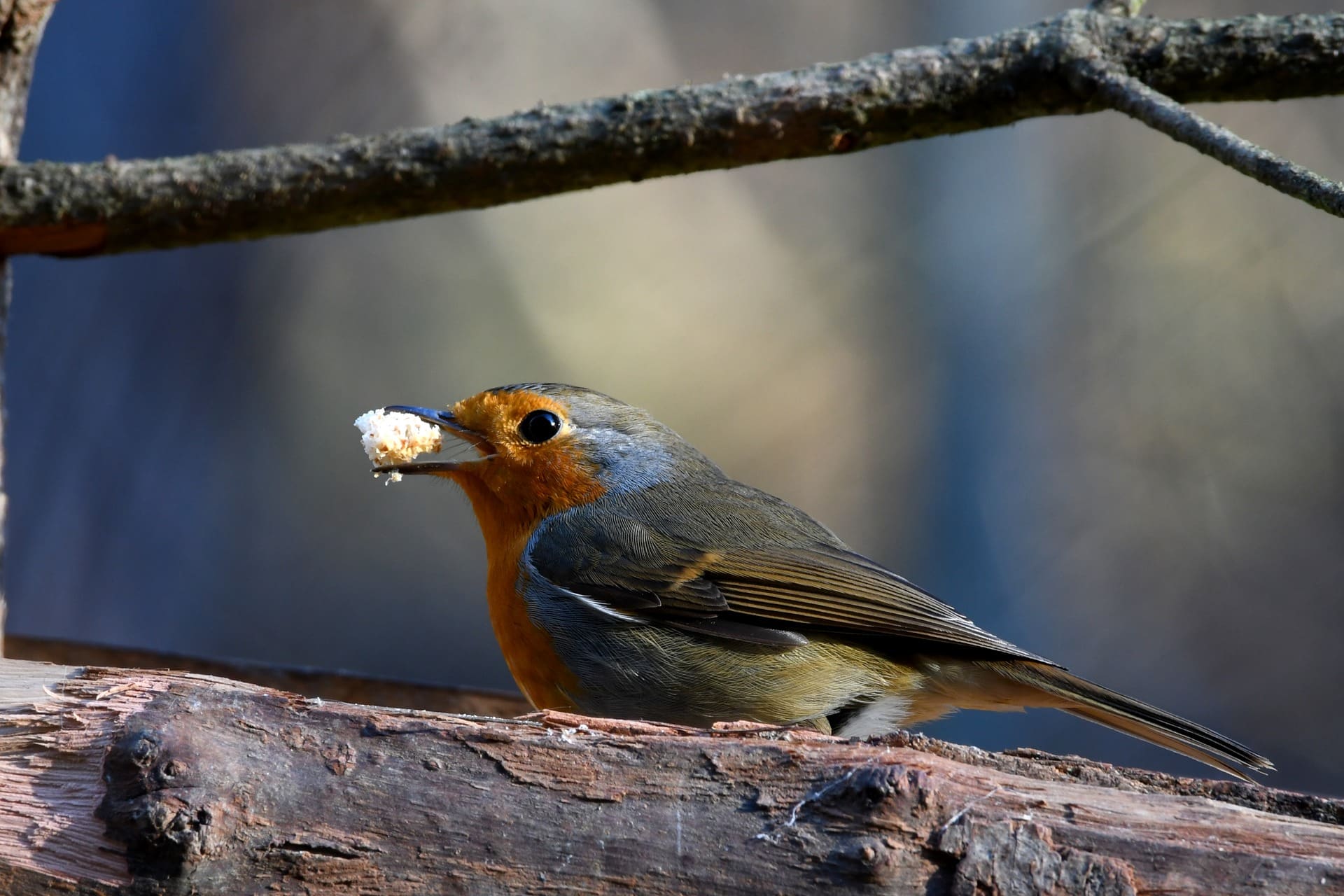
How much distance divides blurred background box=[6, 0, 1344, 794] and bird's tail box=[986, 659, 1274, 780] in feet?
11.7

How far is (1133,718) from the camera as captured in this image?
2928mm

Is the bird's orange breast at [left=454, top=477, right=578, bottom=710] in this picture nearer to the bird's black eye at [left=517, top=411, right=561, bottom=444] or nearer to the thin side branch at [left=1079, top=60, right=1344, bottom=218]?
the bird's black eye at [left=517, top=411, right=561, bottom=444]

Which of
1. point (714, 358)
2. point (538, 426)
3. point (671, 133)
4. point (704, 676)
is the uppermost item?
point (714, 358)

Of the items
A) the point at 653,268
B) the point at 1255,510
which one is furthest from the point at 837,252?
the point at 1255,510

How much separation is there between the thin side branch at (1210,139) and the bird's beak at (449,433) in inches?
76.6

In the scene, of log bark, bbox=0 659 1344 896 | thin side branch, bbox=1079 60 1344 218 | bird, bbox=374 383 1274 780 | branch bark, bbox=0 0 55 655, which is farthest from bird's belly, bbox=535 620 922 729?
branch bark, bbox=0 0 55 655

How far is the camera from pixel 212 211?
11.8ft

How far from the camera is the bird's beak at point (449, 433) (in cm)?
360

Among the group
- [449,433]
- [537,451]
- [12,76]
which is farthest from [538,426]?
[12,76]

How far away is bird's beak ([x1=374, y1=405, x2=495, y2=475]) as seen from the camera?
360 cm

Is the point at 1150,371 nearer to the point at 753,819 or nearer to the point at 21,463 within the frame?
the point at 753,819

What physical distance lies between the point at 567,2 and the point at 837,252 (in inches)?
91.2

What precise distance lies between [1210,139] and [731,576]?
5.15 feet

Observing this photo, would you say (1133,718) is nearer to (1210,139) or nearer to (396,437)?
(1210,139)
